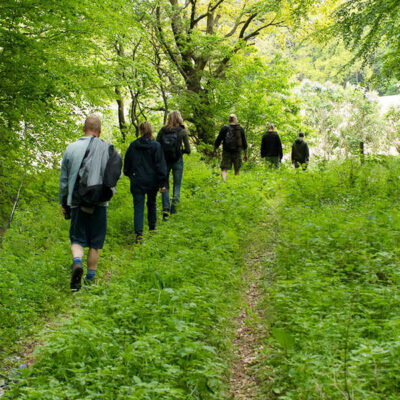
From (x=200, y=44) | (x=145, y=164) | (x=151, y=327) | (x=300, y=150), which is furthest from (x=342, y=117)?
(x=151, y=327)

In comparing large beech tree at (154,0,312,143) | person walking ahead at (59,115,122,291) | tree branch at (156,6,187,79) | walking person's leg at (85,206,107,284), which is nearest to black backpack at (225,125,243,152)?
person walking ahead at (59,115,122,291)

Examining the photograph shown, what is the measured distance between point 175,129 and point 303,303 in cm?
525

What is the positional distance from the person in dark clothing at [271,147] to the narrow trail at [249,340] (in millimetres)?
8149

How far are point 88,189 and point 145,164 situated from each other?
8.37 feet

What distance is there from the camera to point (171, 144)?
8516mm

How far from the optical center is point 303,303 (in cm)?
418

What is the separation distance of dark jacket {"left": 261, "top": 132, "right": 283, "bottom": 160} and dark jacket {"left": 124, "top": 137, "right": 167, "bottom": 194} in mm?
6953

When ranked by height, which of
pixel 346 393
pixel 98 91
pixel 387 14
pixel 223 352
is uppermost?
pixel 387 14

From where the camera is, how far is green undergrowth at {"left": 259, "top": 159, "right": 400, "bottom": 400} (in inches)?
116

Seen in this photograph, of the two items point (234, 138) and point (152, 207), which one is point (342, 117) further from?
point (152, 207)

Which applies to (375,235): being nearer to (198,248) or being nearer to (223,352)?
(198,248)

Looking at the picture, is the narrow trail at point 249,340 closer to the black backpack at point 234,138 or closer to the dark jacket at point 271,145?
the black backpack at point 234,138

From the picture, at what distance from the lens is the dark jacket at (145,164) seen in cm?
764

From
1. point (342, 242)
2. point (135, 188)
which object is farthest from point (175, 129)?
point (342, 242)
